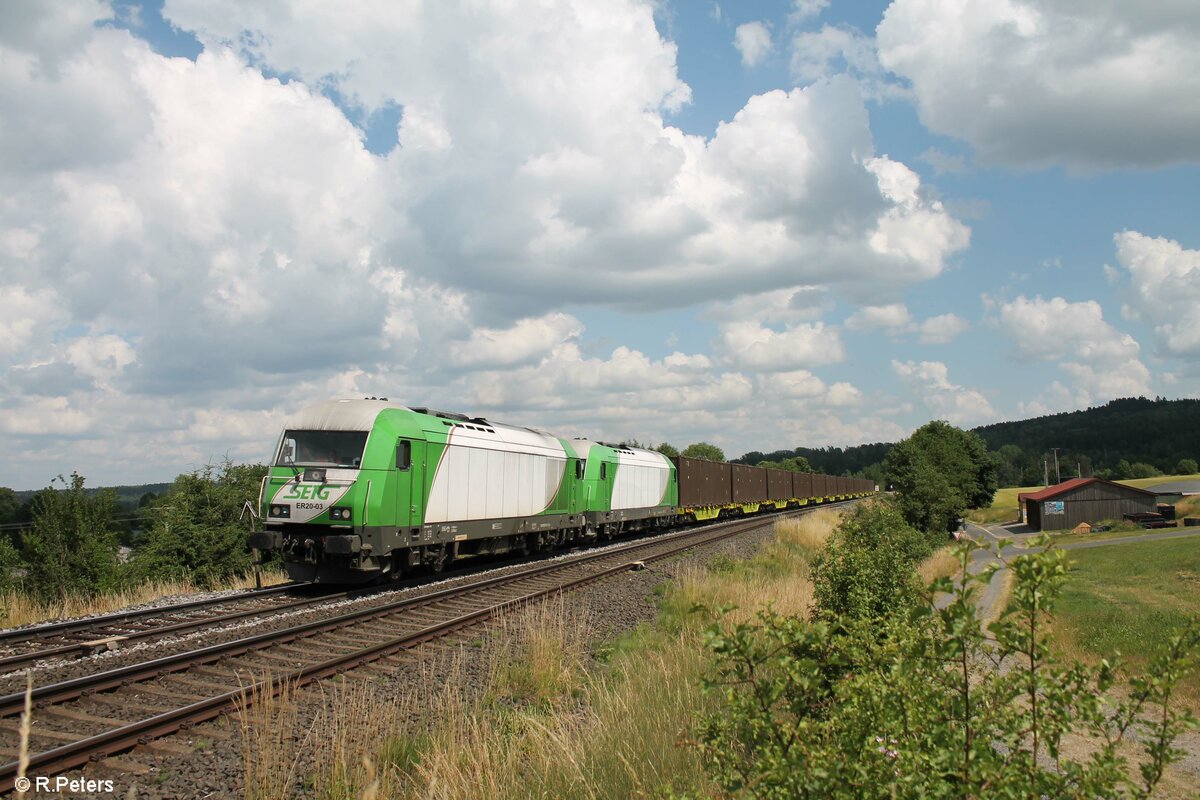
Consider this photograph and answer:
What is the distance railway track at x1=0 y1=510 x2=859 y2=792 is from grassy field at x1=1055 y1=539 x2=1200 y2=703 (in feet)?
24.0

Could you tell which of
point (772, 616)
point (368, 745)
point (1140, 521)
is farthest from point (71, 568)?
point (1140, 521)

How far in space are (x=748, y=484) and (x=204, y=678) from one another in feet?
154

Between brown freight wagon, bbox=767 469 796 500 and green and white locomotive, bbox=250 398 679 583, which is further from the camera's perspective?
brown freight wagon, bbox=767 469 796 500

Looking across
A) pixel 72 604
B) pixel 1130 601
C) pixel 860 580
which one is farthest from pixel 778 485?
pixel 860 580

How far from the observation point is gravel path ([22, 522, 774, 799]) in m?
6.18

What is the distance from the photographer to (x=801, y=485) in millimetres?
68375

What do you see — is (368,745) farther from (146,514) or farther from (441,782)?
(146,514)

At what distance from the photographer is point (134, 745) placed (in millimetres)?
6742

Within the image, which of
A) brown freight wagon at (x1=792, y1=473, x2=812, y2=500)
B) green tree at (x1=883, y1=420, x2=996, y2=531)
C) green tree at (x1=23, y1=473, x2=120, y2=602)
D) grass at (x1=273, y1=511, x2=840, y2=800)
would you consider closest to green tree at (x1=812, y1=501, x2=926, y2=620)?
grass at (x1=273, y1=511, x2=840, y2=800)

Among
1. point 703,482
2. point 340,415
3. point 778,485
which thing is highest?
point 340,415

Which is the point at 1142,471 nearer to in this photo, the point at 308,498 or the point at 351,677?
the point at 308,498

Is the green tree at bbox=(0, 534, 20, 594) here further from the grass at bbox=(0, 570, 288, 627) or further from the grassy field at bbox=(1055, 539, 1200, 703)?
the grassy field at bbox=(1055, 539, 1200, 703)

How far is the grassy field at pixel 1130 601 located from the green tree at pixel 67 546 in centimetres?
2076

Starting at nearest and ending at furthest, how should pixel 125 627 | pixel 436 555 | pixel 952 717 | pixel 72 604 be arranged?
pixel 952 717
pixel 125 627
pixel 72 604
pixel 436 555
